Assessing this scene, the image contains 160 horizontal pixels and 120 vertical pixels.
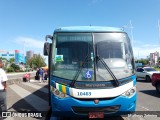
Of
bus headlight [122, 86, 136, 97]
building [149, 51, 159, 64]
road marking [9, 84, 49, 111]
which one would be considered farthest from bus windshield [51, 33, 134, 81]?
building [149, 51, 159, 64]

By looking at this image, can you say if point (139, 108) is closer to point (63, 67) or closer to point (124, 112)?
point (124, 112)

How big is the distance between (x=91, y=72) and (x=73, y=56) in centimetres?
81

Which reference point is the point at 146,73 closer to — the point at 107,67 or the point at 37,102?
the point at 37,102

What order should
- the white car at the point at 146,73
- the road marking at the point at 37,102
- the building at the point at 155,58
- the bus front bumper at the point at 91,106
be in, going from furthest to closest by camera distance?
1. the building at the point at 155,58
2. the white car at the point at 146,73
3. the road marking at the point at 37,102
4. the bus front bumper at the point at 91,106

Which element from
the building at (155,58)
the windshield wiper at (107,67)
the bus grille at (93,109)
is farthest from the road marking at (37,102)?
the building at (155,58)

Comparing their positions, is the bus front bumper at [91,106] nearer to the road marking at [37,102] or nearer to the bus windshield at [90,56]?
the bus windshield at [90,56]

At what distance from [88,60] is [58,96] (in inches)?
51.5

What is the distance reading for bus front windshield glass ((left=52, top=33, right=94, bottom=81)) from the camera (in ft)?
20.8

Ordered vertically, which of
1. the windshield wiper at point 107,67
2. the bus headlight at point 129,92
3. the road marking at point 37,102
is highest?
the windshield wiper at point 107,67

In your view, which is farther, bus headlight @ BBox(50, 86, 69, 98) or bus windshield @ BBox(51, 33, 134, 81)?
bus windshield @ BBox(51, 33, 134, 81)

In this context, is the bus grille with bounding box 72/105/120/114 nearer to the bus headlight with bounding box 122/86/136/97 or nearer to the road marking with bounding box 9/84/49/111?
the bus headlight with bounding box 122/86/136/97

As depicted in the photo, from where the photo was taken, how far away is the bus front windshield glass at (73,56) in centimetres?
635

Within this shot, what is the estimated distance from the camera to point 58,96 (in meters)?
6.18

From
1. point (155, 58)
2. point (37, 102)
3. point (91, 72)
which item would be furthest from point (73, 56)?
point (155, 58)
